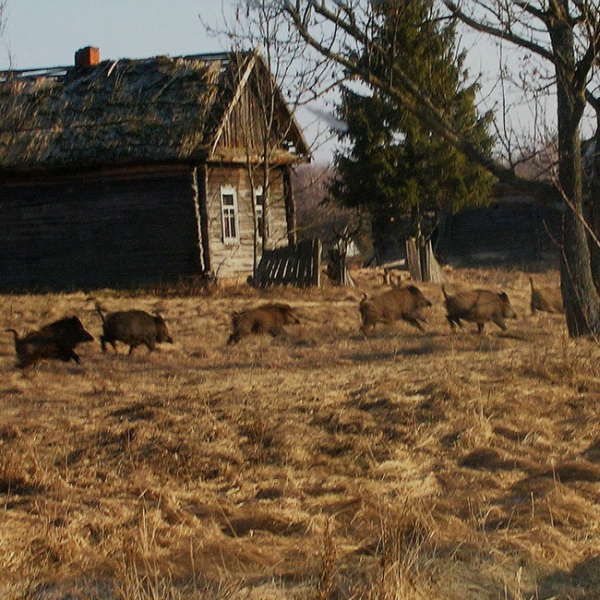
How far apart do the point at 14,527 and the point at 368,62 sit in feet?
27.1

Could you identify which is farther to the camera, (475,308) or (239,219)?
(239,219)

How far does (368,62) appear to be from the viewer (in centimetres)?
1262

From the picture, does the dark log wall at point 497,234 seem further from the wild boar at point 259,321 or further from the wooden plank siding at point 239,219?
the wild boar at point 259,321

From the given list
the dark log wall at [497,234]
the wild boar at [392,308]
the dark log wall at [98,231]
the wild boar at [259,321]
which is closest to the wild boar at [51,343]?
the wild boar at [259,321]

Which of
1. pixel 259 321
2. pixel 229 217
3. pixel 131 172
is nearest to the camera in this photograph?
pixel 259 321

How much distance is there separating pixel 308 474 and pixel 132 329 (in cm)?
615

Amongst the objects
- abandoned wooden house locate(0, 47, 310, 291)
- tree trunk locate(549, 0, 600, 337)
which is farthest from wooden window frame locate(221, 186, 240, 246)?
tree trunk locate(549, 0, 600, 337)

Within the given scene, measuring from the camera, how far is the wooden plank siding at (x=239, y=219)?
2434 cm

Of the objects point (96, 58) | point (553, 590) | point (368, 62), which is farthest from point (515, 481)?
point (96, 58)

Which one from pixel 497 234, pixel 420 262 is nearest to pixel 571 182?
pixel 420 262

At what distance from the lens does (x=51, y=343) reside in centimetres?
1227

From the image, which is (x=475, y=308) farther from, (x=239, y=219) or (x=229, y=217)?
(x=239, y=219)

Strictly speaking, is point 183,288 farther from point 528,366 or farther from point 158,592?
point 158,592

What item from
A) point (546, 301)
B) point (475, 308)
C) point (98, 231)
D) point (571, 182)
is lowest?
point (546, 301)
